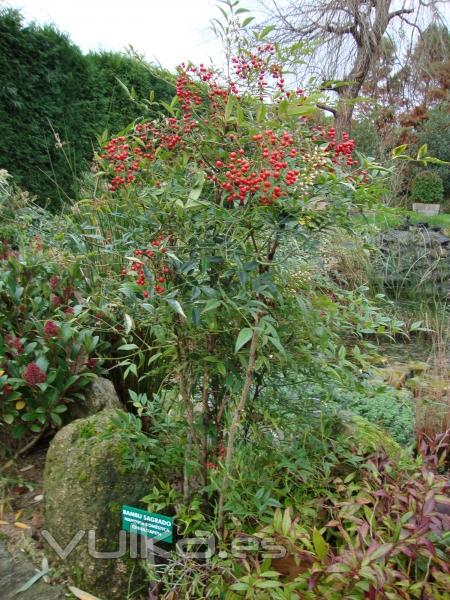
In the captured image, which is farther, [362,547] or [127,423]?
[127,423]

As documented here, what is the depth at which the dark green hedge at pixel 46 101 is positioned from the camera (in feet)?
20.0

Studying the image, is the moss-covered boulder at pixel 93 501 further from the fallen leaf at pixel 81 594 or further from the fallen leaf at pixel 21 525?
the fallen leaf at pixel 21 525

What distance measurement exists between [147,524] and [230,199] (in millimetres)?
1009

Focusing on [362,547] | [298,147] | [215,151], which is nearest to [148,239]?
[215,151]

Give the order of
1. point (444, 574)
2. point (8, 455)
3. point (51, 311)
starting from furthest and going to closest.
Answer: point (51, 311), point (8, 455), point (444, 574)

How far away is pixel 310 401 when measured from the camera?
69.9 inches

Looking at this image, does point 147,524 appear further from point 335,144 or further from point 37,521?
point 335,144

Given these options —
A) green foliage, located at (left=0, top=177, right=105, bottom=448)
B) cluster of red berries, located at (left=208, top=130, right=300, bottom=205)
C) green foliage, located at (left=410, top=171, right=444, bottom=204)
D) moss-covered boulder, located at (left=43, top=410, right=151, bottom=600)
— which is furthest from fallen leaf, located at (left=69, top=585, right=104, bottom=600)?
green foliage, located at (left=410, top=171, right=444, bottom=204)

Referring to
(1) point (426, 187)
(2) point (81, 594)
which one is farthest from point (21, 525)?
(1) point (426, 187)

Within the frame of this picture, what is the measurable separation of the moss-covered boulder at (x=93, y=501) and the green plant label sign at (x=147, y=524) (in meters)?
0.09

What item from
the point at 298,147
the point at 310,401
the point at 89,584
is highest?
the point at 298,147

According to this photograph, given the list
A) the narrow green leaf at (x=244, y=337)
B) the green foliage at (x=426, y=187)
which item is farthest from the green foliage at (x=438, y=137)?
the narrow green leaf at (x=244, y=337)

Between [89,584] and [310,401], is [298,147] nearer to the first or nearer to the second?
[310,401]

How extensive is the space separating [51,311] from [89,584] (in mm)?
1259
